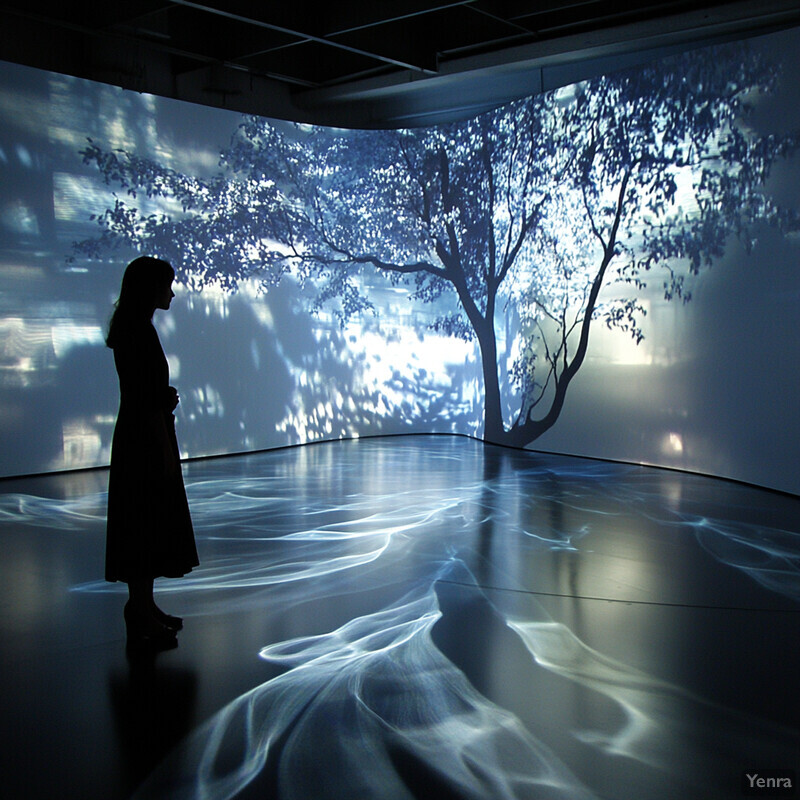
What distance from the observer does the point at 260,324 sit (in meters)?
8.59

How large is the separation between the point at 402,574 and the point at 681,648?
1.39 m

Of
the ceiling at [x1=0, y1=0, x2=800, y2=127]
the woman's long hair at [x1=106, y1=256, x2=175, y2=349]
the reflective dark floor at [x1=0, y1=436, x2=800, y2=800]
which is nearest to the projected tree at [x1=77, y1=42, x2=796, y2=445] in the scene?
the ceiling at [x1=0, y1=0, x2=800, y2=127]

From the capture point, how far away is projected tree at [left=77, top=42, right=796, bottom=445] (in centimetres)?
657

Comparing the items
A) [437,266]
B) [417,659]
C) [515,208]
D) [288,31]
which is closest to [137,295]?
[417,659]

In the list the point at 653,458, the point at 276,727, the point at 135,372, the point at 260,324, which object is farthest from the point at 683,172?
the point at 276,727

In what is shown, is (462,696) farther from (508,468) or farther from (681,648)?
(508,468)

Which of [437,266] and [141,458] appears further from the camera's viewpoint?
[437,266]

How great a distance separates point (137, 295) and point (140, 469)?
0.62 metres

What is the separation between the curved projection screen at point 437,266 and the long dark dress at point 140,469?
15.1 feet

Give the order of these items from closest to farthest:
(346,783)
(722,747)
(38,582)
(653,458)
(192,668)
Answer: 1. (346,783)
2. (722,747)
3. (192,668)
4. (38,582)
5. (653,458)

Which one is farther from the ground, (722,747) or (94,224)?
(94,224)

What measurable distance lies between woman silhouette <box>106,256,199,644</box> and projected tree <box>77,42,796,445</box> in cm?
486

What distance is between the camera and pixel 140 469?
9.38 ft

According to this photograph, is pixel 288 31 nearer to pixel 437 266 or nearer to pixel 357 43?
pixel 357 43
